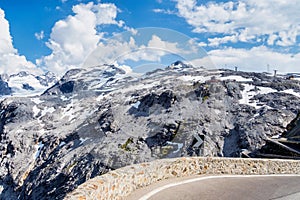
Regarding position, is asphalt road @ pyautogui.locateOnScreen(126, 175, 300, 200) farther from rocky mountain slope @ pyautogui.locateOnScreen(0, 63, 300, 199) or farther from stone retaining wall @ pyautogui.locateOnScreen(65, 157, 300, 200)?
rocky mountain slope @ pyautogui.locateOnScreen(0, 63, 300, 199)

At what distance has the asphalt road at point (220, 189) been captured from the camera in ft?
26.7

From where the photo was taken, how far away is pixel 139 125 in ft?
200

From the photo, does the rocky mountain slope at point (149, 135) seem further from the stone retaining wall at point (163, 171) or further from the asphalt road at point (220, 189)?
the asphalt road at point (220, 189)

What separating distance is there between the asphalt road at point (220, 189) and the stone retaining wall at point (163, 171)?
357mm

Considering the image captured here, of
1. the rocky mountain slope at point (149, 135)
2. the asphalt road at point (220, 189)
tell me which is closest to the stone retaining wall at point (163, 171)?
the asphalt road at point (220, 189)

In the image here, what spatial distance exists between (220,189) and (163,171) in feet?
7.07

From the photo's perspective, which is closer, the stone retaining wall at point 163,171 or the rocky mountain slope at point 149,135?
the stone retaining wall at point 163,171

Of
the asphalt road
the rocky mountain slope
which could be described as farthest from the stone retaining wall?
the rocky mountain slope

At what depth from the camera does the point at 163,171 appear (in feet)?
32.1

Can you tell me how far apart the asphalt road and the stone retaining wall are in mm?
357

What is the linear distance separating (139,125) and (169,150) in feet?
45.9

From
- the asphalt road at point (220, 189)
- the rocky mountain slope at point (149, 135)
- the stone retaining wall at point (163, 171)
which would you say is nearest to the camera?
the stone retaining wall at point (163, 171)

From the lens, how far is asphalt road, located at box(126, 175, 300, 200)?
26.7 feet

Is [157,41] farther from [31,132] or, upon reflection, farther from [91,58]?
[31,132]
